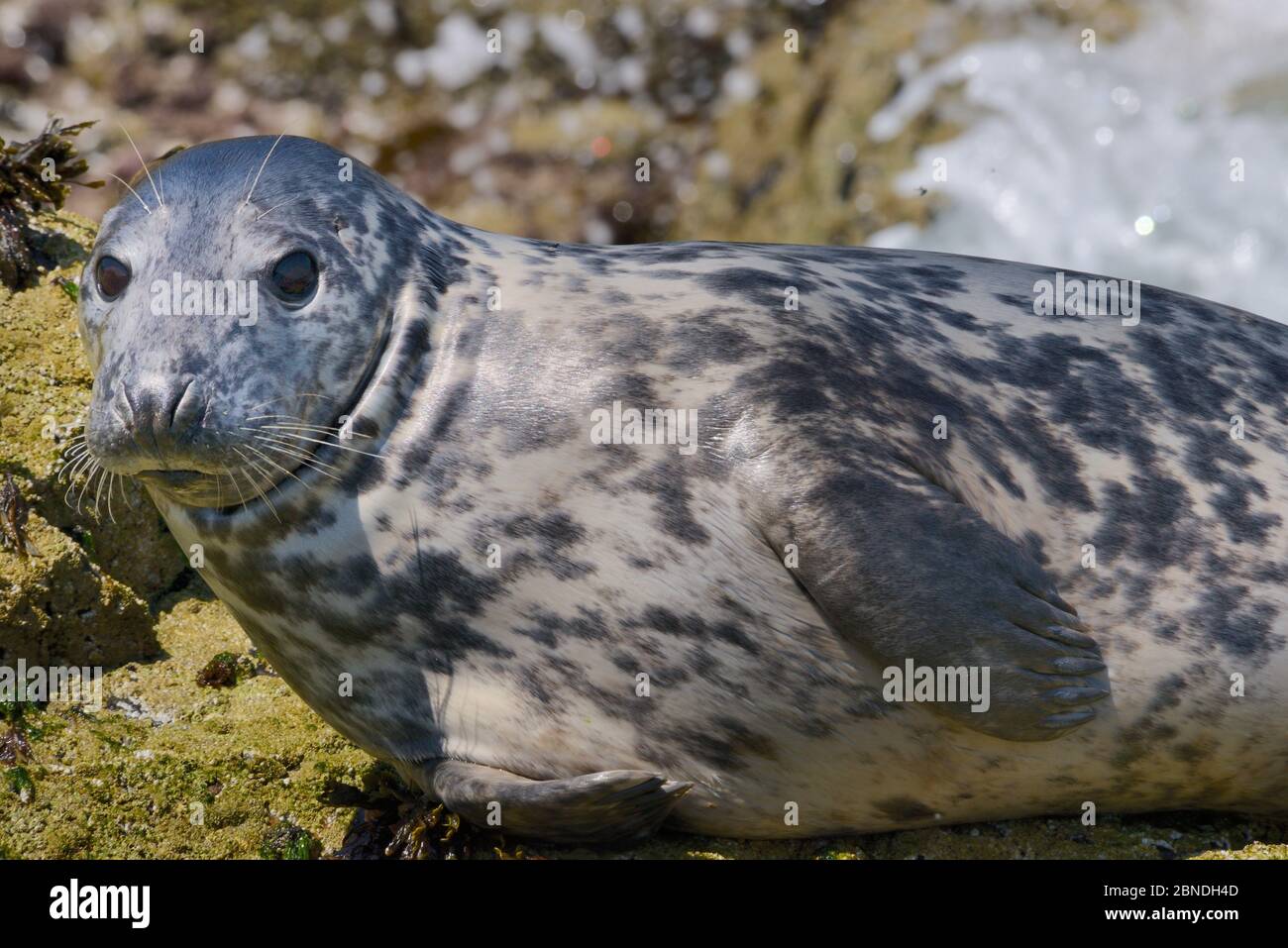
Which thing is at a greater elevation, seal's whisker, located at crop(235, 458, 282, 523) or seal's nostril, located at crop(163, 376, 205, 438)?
seal's nostril, located at crop(163, 376, 205, 438)

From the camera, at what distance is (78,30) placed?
9539 mm

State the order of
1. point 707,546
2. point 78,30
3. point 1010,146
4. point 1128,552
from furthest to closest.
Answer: point 78,30 → point 1010,146 → point 1128,552 → point 707,546

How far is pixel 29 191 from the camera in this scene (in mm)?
5766

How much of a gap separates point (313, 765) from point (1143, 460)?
2457mm

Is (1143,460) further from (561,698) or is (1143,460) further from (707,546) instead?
(561,698)

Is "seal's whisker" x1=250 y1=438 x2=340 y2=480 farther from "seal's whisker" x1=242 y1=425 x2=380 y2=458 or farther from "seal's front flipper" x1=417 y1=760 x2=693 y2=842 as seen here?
"seal's front flipper" x1=417 y1=760 x2=693 y2=842

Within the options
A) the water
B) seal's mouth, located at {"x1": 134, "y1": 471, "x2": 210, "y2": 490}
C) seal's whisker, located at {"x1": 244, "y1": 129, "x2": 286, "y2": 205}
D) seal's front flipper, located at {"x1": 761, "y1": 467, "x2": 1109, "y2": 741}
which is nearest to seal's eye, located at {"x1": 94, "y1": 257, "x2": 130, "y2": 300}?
seal's whisker, located at {"x1": 244, "y1": 129, "x2": 286, "y2": 205}

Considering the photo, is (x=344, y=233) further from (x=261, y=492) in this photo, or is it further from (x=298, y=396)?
(x=261, y=492)

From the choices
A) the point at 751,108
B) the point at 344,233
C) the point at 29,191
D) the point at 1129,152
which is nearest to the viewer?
the point at 344,233

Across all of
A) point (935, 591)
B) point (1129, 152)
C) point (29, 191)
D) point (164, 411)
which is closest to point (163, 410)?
point (164, 411)

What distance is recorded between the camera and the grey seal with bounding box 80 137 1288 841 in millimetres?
3408

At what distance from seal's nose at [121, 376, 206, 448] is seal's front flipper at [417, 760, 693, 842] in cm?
107

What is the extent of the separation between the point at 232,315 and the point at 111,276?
40 centimetres
